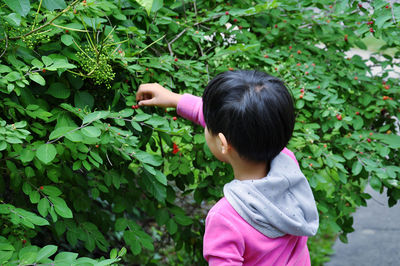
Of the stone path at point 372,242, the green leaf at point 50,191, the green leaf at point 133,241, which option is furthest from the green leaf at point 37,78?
the stone path at point 372,242

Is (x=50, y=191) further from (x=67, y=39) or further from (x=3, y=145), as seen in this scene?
(x=67, y=39)

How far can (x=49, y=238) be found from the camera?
2.67 meters

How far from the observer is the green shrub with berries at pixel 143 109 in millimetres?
1617

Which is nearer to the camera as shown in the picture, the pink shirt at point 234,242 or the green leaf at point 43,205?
the pink shirt at point 234,242

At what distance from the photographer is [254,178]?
150 centimetres

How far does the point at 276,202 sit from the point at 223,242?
20 centimetres

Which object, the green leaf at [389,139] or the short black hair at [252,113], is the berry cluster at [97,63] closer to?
the short black hair at [252,113]

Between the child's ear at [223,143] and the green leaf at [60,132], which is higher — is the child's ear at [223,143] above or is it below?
below

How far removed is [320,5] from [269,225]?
1.61 metres

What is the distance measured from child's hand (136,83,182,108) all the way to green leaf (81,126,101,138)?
0.40 meters

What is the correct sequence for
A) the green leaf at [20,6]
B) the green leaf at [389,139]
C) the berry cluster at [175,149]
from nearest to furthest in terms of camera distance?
the green leaf at [20,6], the berry cluster at [175,149], the green leaf at [389,139]

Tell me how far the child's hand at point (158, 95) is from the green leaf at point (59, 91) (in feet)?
0.93

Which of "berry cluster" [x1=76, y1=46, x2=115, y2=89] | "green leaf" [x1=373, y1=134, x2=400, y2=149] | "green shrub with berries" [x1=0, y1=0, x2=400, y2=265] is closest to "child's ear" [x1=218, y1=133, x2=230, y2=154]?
"green shrub with berries" [x1=0, y1=0, x2=400, y2=265]

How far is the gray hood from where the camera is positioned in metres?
1.40
